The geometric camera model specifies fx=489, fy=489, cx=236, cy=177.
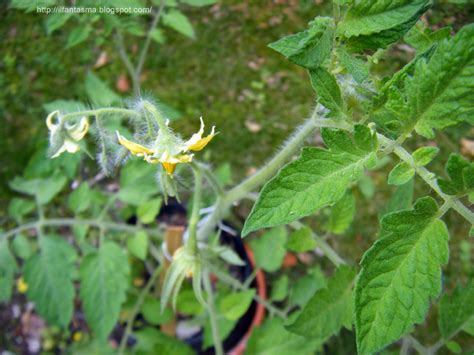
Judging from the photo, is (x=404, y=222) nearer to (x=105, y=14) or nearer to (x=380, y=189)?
(x=105, y=14)

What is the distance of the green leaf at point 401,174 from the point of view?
25.9 inches

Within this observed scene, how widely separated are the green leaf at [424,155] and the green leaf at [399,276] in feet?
0.22

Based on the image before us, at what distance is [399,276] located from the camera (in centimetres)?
62

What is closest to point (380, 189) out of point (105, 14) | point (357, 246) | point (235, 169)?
point (357, 246)

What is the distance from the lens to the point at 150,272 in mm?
1789

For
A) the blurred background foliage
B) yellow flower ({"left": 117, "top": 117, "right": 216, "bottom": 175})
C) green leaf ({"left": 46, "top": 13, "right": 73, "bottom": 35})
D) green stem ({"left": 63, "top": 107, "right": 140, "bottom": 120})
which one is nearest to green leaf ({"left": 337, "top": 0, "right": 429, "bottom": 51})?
yellow flower ({"left": 117, "top": 117, "right": 216, "bottom": 175})

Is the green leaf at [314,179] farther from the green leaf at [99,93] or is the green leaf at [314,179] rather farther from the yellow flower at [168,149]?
the green leaf at [99,93]

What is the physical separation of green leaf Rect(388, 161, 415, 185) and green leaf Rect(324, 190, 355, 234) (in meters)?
0.42

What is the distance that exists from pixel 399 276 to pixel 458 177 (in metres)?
0.14

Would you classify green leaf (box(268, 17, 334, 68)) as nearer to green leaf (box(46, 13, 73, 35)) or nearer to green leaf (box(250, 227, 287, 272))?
green leaf (box(46, 13, 73, 35))

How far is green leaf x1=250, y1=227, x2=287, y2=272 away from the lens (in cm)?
151

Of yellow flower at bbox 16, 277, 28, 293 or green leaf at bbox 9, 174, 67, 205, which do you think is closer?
green leaf at bbox 9, 174, 67, 205

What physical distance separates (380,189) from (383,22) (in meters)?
1.46

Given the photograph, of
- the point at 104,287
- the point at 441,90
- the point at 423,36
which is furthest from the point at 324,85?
the point at 104,287
